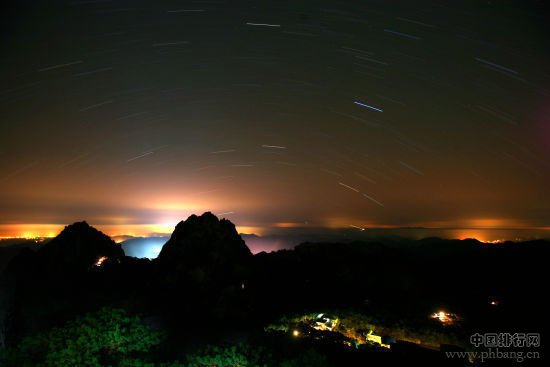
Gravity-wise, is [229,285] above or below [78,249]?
below

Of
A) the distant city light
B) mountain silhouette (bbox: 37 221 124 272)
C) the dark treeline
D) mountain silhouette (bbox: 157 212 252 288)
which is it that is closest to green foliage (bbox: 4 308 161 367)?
the dark treeline

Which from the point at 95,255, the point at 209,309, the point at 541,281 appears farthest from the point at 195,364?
the point at 541,281

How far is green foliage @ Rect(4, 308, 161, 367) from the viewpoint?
1334 centimetres

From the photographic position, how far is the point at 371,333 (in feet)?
82.9

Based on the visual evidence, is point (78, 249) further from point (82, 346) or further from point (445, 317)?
point (445, 317)

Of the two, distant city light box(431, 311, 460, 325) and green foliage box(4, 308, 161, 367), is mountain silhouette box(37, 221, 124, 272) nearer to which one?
green foliage box(4, 308, 161, 367)

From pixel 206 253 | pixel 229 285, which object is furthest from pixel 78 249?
pixel 229 285

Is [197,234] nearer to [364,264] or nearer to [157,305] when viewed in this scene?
[157,305]

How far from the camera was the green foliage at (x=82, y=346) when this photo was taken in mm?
13336

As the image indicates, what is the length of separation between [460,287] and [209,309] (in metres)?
43.9

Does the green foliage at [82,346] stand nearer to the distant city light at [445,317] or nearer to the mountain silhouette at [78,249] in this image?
the distant city light at [445,317]

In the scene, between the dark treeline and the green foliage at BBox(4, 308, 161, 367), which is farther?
the dark treeline

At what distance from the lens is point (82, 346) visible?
583 inches

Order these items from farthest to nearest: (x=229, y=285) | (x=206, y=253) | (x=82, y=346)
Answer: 1. (x=206, y=253)
2. (x=229, y=285)
3. (x=82, y=346)
